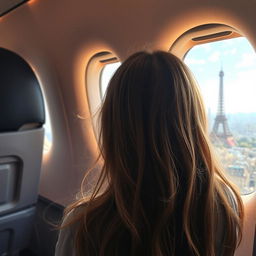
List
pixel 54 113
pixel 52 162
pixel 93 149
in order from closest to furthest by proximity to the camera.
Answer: pixel 93 149 < pixel 54 113 < pixel 52 162

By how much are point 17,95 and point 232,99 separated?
1.40 meters

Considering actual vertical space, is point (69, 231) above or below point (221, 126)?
below

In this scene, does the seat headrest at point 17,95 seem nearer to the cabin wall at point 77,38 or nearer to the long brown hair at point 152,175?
the cabin wall at point 77,38

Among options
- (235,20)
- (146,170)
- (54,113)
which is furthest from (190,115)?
(54,113)

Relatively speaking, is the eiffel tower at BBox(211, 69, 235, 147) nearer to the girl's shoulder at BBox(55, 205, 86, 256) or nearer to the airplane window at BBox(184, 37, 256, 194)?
the airplane window at BBox(184, 37, 256, 194)

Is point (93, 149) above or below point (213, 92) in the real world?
below

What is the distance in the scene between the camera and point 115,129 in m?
0.92

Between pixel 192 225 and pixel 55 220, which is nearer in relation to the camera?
pixel 192 225

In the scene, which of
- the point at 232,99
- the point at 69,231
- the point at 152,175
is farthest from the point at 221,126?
the point at 69,231

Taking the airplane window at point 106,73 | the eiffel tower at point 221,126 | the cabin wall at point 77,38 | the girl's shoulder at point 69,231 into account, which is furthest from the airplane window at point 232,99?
the girl's shoulder at point 69,231

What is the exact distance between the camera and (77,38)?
A: 2.37m

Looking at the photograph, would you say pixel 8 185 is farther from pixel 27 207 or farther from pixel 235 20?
pixel 235 20

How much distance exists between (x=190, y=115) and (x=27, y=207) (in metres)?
1.88

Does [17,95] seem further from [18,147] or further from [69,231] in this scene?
[69,231]
